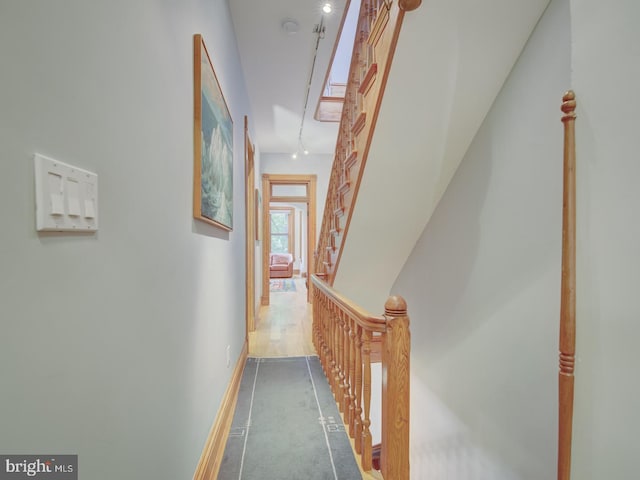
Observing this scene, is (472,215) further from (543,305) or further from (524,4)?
(524,4)

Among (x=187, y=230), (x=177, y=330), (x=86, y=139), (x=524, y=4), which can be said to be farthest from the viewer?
(x=524, y=4)

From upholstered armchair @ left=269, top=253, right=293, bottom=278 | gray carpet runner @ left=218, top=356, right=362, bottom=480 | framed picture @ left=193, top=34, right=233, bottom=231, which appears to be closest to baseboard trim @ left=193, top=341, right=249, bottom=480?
gray carpet runner @ left=218, top=356, right=362, bottom=480

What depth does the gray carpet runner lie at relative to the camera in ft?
5.10

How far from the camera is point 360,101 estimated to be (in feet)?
6.56

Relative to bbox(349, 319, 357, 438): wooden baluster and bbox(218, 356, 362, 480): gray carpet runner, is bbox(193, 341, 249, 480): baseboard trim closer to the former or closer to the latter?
Answer: bbox(218, 356, 362, 480): gray carpet runner

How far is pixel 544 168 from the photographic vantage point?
1.50m

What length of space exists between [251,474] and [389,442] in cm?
75

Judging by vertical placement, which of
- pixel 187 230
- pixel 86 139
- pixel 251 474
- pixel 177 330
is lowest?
pixel 251 474

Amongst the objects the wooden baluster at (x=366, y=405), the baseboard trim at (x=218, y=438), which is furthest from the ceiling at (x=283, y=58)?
the baseboard trim at (x=218, y=438)

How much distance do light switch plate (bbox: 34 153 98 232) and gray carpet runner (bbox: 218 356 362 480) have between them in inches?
60.0

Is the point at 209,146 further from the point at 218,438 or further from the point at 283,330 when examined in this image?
the point at 283,330

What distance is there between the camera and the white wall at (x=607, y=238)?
0.97 m

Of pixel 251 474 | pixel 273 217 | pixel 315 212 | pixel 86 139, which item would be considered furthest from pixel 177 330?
pixel 273 217

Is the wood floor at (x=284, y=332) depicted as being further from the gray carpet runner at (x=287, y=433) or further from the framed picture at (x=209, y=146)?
the framed picture at (x=209, y=146)
